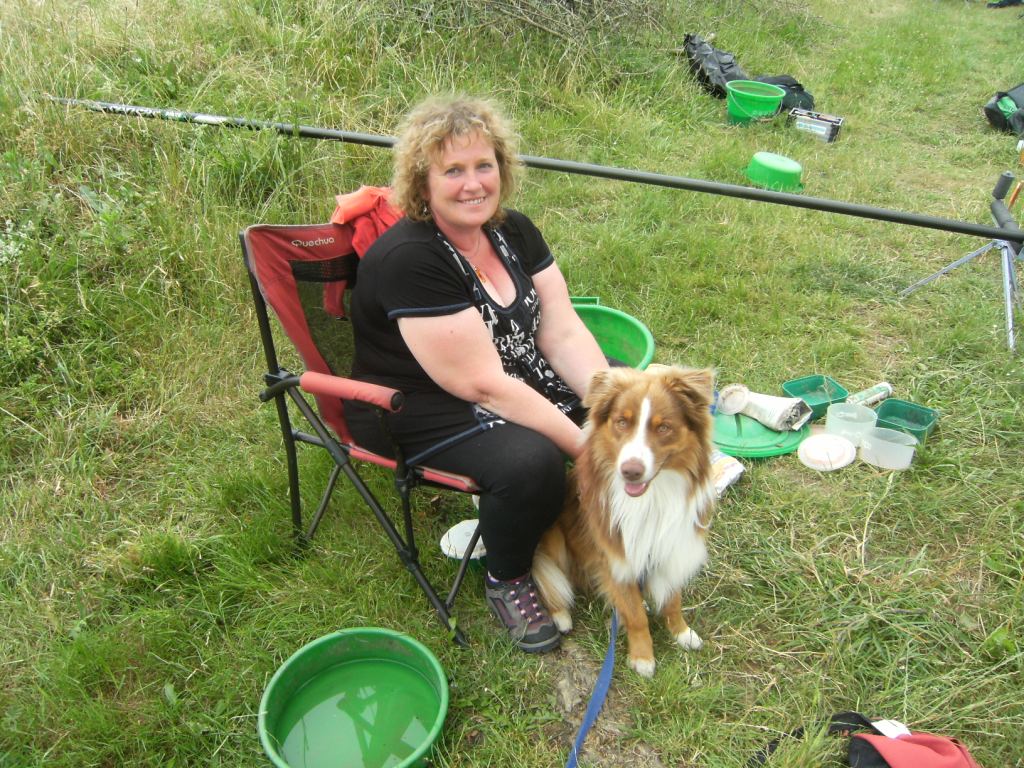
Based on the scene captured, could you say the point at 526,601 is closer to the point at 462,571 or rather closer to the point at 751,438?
the point at 462,571

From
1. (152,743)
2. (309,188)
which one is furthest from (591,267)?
(152,743)

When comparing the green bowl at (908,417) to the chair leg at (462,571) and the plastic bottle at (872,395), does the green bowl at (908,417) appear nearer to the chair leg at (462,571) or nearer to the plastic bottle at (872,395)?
Answer: the plastic bottle at (872,395)

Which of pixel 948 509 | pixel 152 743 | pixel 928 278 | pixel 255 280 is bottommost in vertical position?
pixel 152 743

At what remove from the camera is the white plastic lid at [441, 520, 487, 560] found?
2.52m

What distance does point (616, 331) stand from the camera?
323 cm

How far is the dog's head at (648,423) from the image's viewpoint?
1953 millimetres

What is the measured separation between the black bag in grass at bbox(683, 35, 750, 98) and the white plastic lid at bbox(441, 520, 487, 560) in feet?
18.1

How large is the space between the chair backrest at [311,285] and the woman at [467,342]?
0.21 metres

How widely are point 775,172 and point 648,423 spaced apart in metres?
3.96

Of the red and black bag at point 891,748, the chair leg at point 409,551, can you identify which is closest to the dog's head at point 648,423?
the chair leg at point 409,551

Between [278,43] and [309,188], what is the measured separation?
159cm

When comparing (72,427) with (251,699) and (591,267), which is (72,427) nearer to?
(251,699)

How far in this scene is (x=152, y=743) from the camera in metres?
2.06

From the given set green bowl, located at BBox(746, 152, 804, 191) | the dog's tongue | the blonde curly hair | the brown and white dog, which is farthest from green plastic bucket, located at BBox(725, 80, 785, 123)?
the dog's tongue
